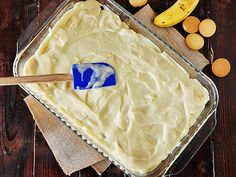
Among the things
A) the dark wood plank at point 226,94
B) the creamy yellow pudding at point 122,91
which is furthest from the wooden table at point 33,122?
the creamy yellow pudding at point 122,91

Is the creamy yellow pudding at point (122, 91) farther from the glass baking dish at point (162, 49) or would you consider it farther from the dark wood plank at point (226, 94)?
the dark wood plank at point (226, 94)

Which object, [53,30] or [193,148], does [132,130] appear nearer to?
[193,148]

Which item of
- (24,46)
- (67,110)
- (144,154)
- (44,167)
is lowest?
(44,167)

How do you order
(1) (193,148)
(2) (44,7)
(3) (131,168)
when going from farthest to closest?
(2) (44,7), (1) (193,148), (3) (131,168)

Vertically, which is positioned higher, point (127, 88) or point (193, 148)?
point (127, 88)

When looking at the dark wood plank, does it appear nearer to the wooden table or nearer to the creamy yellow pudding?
the wooden table

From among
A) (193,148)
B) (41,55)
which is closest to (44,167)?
(41,55)

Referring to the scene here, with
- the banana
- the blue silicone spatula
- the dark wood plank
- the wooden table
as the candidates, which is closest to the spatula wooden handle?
the blue silicone spatula
